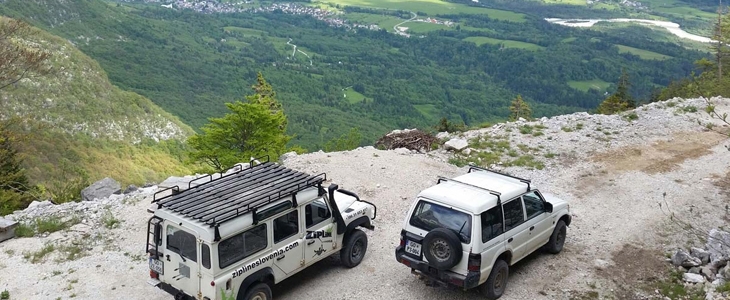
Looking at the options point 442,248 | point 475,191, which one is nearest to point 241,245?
point 442,248

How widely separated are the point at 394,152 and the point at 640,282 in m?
10.2

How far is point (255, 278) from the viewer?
931 cm

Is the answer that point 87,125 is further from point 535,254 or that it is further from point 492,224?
point 492,224

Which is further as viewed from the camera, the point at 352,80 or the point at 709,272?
the point at 352,80

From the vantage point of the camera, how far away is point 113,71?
14575cm

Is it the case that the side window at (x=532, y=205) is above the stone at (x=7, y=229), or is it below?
above

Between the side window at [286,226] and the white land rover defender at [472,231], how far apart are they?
6.80 ft

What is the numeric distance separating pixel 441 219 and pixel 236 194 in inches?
153

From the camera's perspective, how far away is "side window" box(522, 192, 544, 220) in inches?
424

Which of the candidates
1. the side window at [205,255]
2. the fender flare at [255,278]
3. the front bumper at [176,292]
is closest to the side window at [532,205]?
the fender flare at [255,278]

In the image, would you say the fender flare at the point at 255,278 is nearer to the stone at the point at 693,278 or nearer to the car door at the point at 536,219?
the car door at the point at 536,219

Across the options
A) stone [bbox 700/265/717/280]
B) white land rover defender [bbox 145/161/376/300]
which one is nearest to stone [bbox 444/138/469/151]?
white land rover defender [bbox 145/161/376/300]

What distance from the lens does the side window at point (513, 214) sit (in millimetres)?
10141

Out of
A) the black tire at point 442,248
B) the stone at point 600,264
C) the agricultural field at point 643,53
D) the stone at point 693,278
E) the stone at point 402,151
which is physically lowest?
the agricultural field at point 643,53
